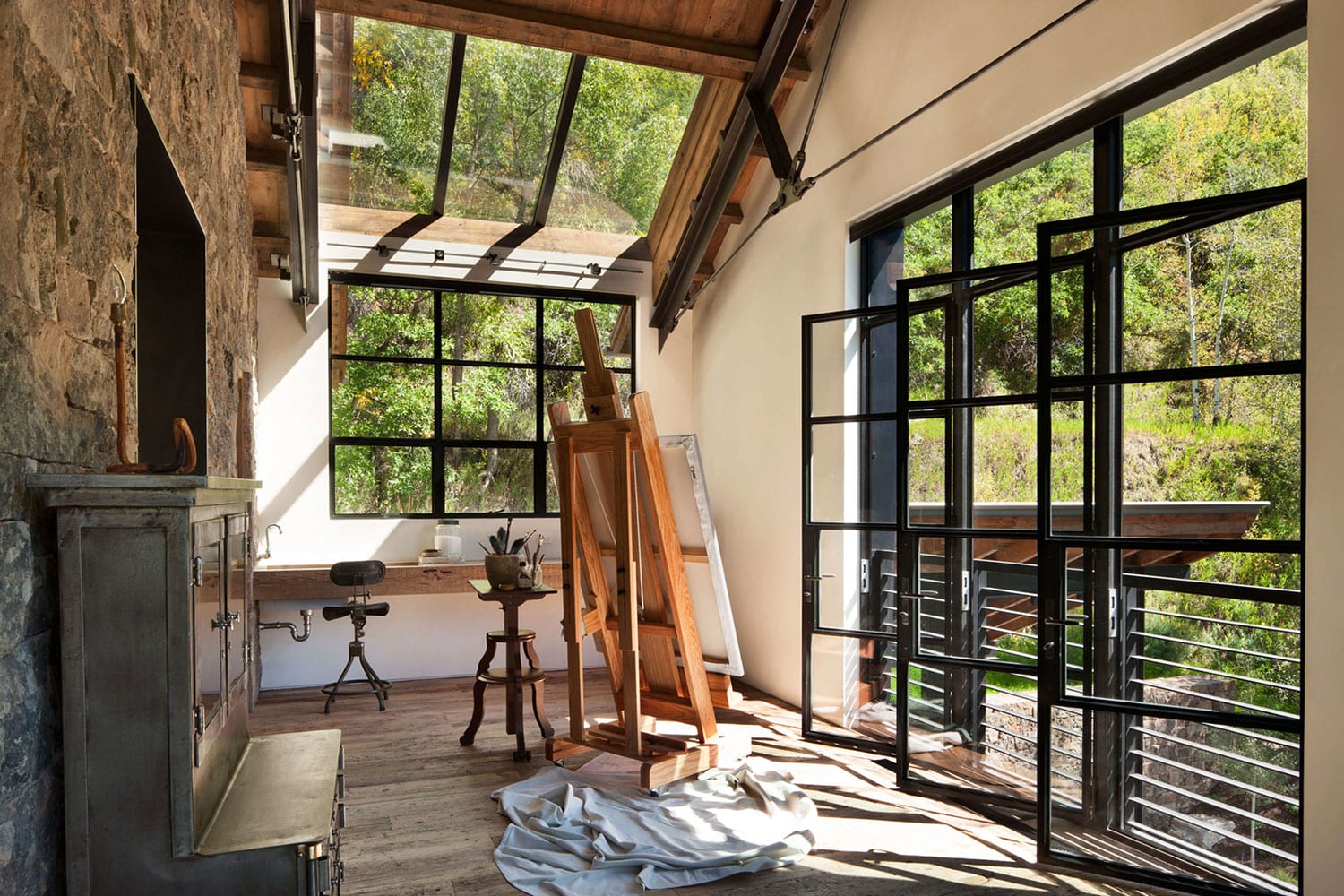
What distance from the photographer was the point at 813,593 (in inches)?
214

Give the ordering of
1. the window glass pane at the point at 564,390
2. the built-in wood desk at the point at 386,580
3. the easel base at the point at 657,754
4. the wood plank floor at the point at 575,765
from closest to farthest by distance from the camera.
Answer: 1. the wood plank floor at the point at 575,765
2. the easel base at the point at 657,754
3. the built-in wood desk at the point at 386,580
4. the window glass pane at the point at 564,390

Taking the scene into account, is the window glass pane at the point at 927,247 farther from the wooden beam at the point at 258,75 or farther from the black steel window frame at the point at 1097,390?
the wooden beam at the point at 258,75

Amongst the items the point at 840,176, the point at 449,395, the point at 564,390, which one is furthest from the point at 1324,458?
the point at 449,395

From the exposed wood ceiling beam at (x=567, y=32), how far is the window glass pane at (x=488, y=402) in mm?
→ 2700

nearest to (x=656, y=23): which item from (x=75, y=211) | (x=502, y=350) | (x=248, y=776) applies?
(x=502, y=350)

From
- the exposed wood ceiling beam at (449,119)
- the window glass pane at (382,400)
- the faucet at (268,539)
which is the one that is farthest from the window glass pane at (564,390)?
the faucet at (268,539)

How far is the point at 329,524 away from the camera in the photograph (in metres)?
6.96

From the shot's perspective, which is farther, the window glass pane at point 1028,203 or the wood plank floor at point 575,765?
the window glass pane at point 1028,203

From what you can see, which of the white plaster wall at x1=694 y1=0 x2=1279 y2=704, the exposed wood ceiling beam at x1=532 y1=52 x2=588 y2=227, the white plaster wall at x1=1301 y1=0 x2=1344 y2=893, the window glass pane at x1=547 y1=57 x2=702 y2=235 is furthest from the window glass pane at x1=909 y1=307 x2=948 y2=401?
the exposed wood ceiling beam at x1=532 y1=52 x2=588 y2=227

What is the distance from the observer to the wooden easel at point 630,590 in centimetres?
423

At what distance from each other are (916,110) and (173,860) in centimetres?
455

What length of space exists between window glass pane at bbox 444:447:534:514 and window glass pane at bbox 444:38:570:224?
1.87 meters

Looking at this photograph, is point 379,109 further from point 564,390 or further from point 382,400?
point 564,390

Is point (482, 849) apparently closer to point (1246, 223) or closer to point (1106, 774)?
point (1106, 774)
